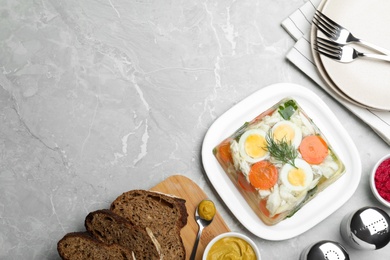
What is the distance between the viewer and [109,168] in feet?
7.63

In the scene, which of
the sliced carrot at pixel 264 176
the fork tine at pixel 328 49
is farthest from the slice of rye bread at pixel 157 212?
Answer: the fork tine at pixel 328 49

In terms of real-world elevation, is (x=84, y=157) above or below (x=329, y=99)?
below

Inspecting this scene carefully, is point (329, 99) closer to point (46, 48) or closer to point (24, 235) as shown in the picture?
point (46, 48)

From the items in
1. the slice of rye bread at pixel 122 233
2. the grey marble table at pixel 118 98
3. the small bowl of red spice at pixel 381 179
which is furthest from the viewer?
the grey marble table at pixel 118 98

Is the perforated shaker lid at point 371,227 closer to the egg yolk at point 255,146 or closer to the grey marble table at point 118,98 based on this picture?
the grey marble table at point 118,98

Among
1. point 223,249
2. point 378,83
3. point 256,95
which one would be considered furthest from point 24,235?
point 378,83

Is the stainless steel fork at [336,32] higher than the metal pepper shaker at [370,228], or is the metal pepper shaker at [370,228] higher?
the stainless steel fork at [336,32]

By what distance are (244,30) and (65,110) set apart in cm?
84

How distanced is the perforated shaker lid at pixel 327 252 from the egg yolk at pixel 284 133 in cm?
43

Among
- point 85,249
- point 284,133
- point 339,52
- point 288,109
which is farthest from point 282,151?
point 85,249

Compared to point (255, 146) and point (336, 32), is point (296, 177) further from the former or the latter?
point (336, 32)

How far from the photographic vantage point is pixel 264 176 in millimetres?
2104

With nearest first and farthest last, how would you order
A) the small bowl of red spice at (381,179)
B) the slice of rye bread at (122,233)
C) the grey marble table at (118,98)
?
Result: the slice of rye bread at (122,233)
the small bowl of red spice at (381,179)
the grey marble table at (118,98)

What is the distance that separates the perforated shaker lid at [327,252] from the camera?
2137 mm
